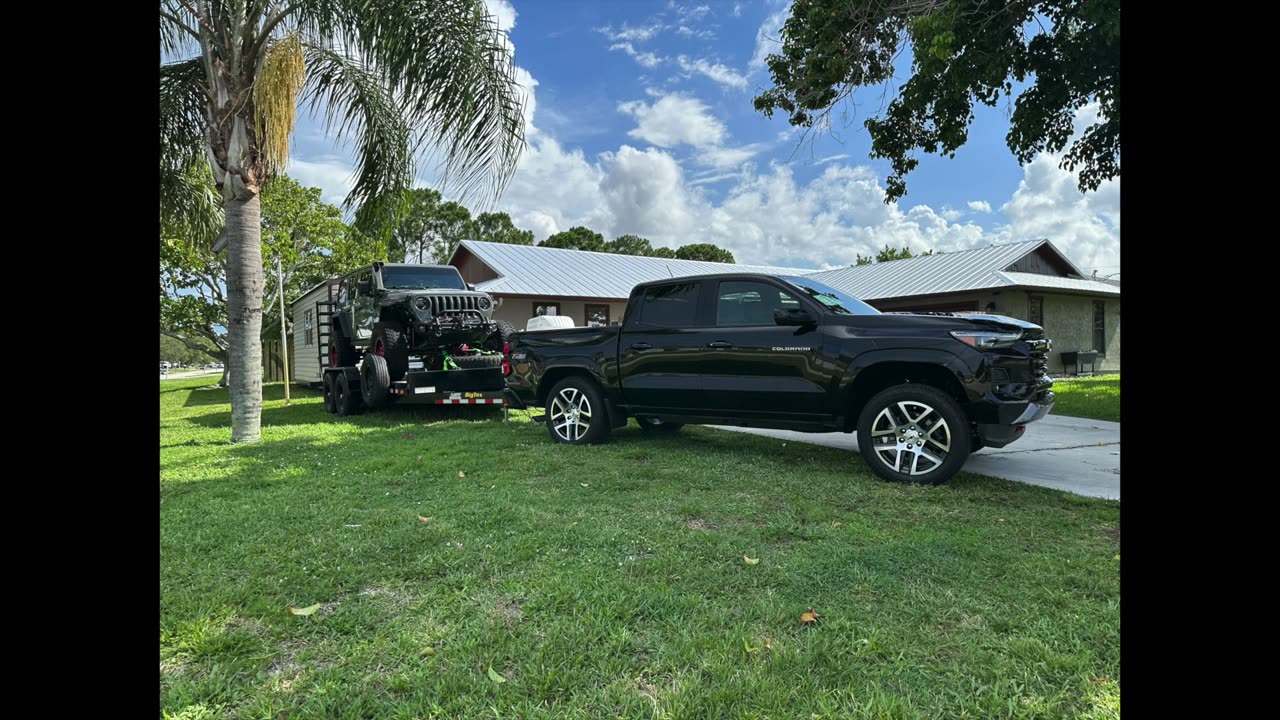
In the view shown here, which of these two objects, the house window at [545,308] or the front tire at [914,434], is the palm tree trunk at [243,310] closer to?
the front tire at [914,434]

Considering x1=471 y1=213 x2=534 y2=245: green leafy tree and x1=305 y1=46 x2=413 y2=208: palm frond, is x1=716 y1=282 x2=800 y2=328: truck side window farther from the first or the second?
x1=471 y1=213 x2=534 y2=245: green leafy tree

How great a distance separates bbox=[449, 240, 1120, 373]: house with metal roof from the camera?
21641 mm

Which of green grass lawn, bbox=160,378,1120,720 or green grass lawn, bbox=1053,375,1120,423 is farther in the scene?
green grass lawn, bbox=1053,375,1120,423

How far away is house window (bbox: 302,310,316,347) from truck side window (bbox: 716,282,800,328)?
15667 millimetres

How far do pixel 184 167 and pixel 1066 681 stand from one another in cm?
1274

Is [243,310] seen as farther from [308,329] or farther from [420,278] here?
[308,329]

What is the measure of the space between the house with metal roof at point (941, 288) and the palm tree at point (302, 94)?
1104 cm

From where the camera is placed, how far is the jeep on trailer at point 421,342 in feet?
35.5

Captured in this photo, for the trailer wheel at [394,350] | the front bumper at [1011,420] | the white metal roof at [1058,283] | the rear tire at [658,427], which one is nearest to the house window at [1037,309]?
the white metal roof at [1058,283]

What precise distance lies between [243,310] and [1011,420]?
353 inches

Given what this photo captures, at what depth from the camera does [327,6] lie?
831cm

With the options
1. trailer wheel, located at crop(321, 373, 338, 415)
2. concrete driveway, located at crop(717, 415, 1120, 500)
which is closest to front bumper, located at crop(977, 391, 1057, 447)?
concrete driveway, located at crop(717, 415, 1120, 500)
